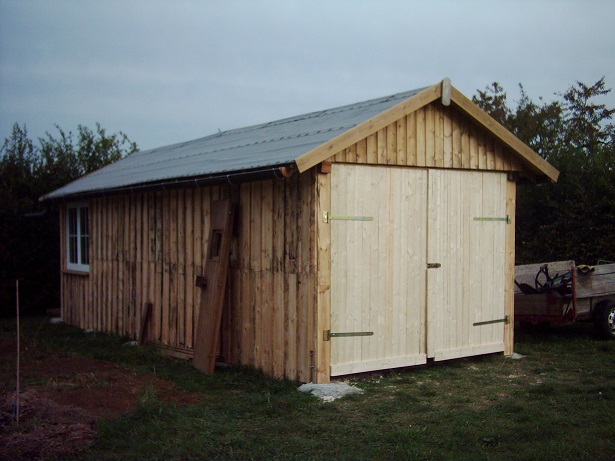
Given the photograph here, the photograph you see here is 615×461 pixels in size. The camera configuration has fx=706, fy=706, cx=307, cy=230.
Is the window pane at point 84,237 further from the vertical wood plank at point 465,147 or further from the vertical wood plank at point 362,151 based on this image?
the vertical wood plank at point 465,147

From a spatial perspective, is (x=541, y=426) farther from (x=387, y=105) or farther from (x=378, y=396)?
(x=387, y=105)

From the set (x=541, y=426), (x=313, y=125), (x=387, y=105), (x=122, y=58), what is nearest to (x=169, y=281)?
(x=313, y=125)

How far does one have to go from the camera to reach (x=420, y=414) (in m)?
6.93

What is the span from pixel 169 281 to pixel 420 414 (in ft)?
17.4

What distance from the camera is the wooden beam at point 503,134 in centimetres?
930

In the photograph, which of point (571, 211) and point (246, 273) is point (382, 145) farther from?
point (571, 211)

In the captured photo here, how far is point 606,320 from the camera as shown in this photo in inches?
443

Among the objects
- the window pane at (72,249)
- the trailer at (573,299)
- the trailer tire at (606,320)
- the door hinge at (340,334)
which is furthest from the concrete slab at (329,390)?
the window pane at (72,249)

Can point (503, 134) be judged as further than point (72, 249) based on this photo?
No

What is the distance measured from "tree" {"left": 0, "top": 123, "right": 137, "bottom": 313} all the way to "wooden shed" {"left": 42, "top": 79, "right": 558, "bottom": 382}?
600 centimetres

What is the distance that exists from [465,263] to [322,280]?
8.32 feet

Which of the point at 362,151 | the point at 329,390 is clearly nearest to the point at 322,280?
the point at 329,390

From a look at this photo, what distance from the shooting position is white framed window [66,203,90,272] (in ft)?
46.9

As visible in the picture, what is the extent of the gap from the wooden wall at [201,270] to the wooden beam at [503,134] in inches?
98.8
